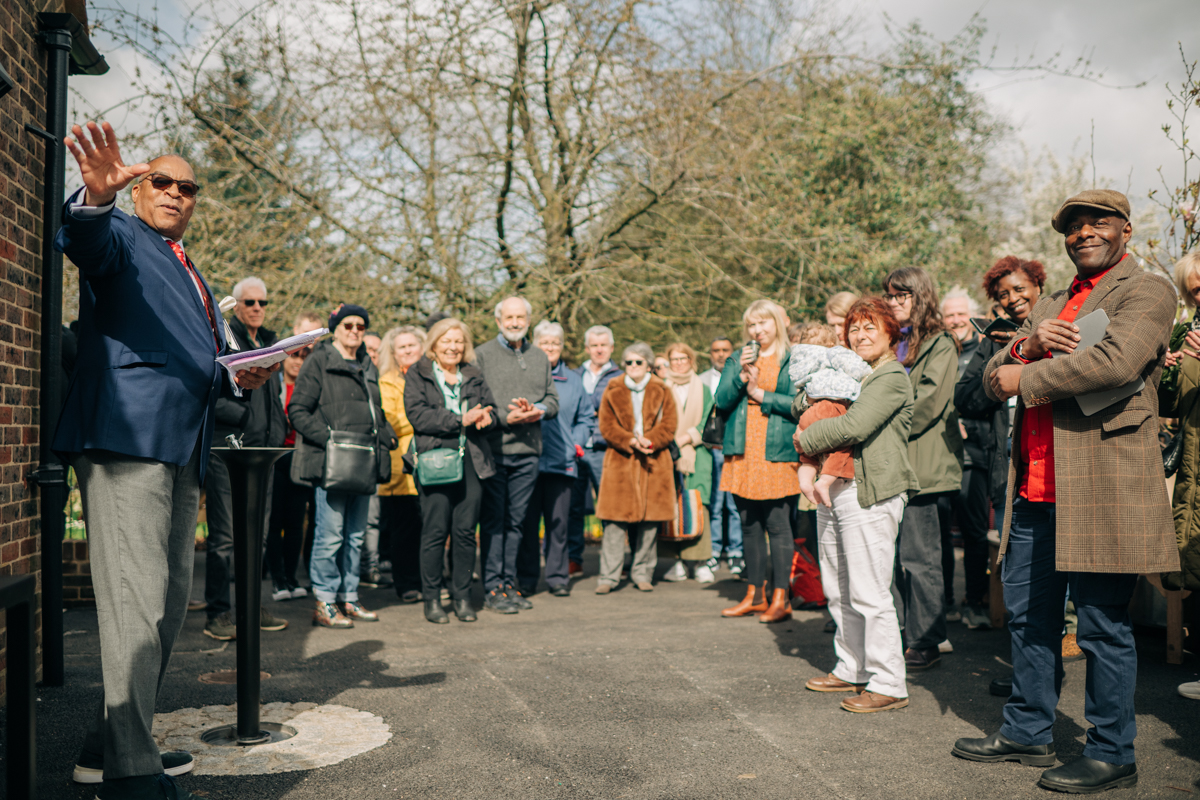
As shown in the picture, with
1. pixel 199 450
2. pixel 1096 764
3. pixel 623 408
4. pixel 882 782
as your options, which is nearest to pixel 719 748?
pixel 882 782

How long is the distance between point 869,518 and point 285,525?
495 cm

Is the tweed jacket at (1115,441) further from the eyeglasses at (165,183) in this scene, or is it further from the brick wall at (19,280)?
the brick wall at (19,280)

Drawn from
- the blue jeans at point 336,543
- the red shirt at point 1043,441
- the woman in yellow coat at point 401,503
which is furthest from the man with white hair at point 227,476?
the red shirt at point 1043,441

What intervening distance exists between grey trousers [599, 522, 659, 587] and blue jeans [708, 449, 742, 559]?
3.82 feet

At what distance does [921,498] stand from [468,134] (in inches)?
316

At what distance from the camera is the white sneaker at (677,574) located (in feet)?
28.2

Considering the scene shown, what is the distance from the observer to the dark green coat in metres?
6.54

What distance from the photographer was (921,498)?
5188 mm

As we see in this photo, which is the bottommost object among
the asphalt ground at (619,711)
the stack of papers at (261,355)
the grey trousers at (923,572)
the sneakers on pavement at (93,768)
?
the asphalt ground at (619,711)

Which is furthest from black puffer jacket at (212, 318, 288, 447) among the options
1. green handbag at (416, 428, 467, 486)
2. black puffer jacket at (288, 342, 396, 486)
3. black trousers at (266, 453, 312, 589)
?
black trousers at (266, 453, 312, 589)

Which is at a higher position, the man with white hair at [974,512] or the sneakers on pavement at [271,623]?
the man with white hair at [974,512]

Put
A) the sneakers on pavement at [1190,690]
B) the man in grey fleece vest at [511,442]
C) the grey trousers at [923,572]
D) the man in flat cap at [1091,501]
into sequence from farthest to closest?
1. the man in grey fleece vest at [511,442]
2. the grey trousers at [923,572]
3. the sneakers on pavement at [1190,690]
4. the man in flat cap at [1091,501]

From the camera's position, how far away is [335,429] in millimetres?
6375

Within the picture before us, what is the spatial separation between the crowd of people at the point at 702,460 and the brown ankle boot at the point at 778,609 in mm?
21
